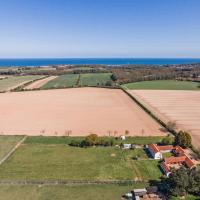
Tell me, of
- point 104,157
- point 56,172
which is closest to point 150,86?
point 104,157

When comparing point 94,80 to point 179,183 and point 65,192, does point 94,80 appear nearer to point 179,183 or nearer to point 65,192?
point 65,192

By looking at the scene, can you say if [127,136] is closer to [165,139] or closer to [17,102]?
[165,139]

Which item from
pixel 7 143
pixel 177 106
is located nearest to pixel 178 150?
pixel 7 143

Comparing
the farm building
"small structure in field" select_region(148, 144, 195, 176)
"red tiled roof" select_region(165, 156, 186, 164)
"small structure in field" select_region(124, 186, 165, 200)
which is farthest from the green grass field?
"small structure in field" select_region(124, 186, 165, 200)

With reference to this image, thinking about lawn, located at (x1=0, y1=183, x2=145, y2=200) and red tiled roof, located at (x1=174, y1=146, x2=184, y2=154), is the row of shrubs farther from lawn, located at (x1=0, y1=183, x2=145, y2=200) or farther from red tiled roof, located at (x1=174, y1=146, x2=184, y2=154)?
lawn, located at (x1=0, y1=183, x2=145, y2=200)

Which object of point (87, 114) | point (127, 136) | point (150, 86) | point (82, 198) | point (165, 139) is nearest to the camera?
point (82, 198)
